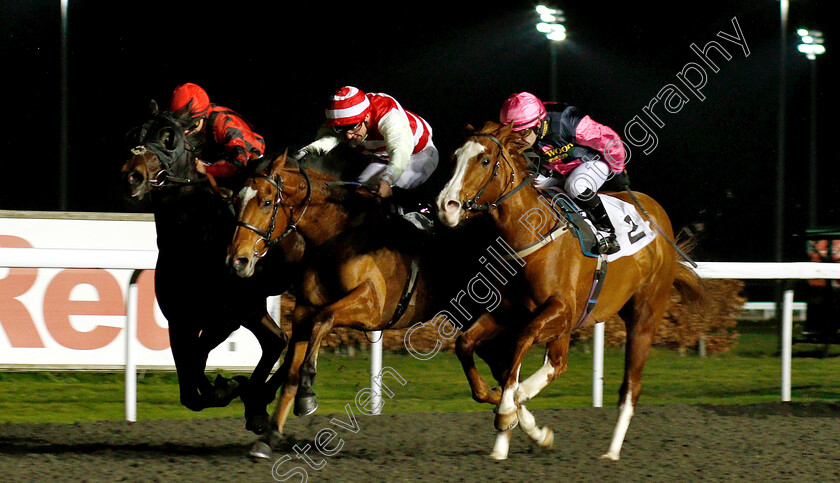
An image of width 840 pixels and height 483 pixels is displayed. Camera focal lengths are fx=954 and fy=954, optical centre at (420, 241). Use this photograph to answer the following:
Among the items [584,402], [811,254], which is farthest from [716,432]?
[811,254]

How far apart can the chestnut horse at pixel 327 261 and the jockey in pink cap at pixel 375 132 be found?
128mm

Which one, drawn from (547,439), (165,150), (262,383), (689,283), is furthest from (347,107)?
(689,283)

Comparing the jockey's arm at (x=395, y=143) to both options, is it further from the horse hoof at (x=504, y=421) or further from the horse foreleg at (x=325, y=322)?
the horse hoof at (x=504, y=421)

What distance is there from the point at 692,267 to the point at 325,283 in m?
2.44

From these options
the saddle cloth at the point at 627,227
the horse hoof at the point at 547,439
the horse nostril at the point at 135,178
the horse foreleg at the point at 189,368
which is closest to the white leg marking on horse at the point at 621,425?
the horse hoof at the point at 547,439

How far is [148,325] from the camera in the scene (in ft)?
20.7

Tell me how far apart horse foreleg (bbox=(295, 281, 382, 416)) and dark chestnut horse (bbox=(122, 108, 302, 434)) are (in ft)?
1.29

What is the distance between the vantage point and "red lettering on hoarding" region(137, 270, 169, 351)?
20.6 ft

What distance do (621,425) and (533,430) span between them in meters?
0.46

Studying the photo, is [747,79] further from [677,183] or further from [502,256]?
[502,256]

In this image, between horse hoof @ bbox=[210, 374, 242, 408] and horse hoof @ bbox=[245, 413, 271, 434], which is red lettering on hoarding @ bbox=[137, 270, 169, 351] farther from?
horse hoof @ bbox=[245, 413, 271, 434]

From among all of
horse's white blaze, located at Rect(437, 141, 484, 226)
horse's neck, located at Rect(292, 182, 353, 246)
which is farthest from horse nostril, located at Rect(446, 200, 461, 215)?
horse's neck, located at Rect(292, 182, 353, 246)

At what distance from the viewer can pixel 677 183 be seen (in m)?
20.1

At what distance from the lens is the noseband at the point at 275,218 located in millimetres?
3797
